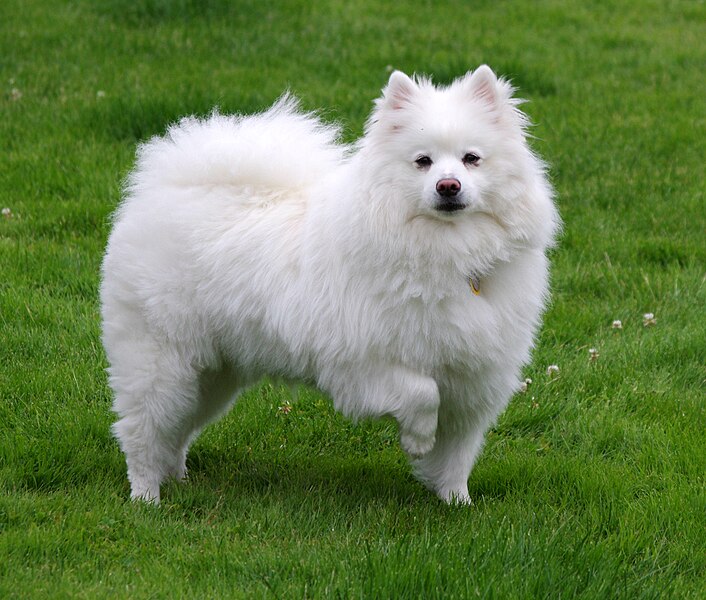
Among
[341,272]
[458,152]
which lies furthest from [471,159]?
[341,272]

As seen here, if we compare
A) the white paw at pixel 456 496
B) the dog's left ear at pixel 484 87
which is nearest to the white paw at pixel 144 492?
the white paw at pixel 456 496

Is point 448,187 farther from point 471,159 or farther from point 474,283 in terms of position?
point 474,283

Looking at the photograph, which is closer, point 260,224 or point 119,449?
point 260,224

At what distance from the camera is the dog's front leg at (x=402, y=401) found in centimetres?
412

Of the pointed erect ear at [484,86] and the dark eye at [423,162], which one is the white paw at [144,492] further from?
the pointed erect ear at [484,86]

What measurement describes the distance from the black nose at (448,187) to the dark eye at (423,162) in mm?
160

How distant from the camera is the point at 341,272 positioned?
4219 mm

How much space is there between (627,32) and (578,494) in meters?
7.49

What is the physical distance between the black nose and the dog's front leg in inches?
27.8

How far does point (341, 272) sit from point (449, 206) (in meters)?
0.52

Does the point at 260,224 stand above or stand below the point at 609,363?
above

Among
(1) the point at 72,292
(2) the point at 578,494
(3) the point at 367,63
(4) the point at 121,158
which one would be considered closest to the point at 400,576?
(2) the point at 578,494

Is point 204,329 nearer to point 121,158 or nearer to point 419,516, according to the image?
point 419,516

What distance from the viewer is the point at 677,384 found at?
5.68 metres
